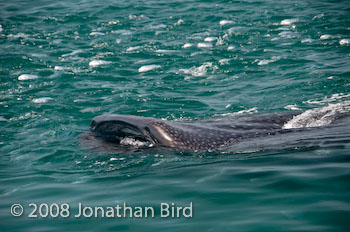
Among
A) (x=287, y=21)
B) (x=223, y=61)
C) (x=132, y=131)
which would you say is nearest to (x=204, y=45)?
(x=223, y=61)

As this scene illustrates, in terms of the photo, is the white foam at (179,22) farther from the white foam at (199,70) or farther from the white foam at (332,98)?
the white foam at (332,98)

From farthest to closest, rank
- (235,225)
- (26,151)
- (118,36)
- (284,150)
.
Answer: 1. (118,36)
2. (26,151)
3. (284,150)
4. (235,225)

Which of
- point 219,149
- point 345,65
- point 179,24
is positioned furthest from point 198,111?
point 179,24

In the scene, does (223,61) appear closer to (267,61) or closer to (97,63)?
(267,61)

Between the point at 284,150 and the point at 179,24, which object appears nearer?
the point at 284,150

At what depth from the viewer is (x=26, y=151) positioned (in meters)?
8.64

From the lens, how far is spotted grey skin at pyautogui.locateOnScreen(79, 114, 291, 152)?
7.52 meters

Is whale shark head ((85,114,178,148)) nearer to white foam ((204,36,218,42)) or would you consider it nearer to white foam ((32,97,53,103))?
white foam ((32,97,53,103))

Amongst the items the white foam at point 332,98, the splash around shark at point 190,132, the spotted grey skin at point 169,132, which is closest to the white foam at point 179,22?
the white foam at point 332,98

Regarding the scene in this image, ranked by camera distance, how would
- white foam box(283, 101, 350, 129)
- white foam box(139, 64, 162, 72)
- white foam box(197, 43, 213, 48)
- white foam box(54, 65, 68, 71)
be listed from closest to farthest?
white foam box(283, 101, 350, 129), white foam box(139, 64, 162, 72), white foam box(54, 65, 68, 71), white foam box(197, 43, 213, 48)

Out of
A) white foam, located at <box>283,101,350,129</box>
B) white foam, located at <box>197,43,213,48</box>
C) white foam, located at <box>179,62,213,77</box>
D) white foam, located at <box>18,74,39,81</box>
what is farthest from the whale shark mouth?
white foam, located at <box>197,43,213,48</box>

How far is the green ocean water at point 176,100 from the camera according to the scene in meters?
5.60

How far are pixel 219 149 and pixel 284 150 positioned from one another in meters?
0.93

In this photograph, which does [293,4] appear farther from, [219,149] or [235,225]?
[235,225]
